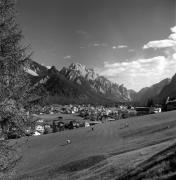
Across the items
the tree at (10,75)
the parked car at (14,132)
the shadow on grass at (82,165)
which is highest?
the tree at (10,75)

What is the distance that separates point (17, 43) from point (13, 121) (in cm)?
424

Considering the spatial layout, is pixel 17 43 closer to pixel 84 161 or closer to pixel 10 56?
pixel 10 56

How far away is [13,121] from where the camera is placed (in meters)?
13.2

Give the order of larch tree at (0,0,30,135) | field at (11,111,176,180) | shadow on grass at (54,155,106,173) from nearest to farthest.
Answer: larch tree at (0,0,30,135) → field at (11,111,176,180) → shadow on grass at (54,155,106,173)

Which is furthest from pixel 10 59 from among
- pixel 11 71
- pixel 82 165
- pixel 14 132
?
pixel 82 165

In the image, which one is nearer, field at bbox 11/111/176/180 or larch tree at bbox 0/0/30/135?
larch tree at bbox 0/0/30/135

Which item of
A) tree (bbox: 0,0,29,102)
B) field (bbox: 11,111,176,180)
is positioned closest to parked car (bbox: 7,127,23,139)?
field (bbox: 11,111,176,180)

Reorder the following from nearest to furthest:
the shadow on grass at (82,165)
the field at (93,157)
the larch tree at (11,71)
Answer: the larch tree at (11,71)
the field at (93,157)
the shadow on grass at (82,165)

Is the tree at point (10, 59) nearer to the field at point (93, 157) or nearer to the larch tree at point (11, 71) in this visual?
the larch tree at point (11, 71)

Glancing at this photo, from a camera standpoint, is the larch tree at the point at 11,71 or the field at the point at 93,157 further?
the field at the point at 93,157

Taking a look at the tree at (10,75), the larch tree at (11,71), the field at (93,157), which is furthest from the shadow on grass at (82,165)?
the larch tree at (11,71)

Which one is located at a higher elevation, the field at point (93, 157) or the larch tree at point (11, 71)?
the larch tree at point (11, 71)

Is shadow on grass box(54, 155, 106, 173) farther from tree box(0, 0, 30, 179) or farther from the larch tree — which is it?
the larch tree

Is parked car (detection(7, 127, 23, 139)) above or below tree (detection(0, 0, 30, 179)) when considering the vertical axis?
below
